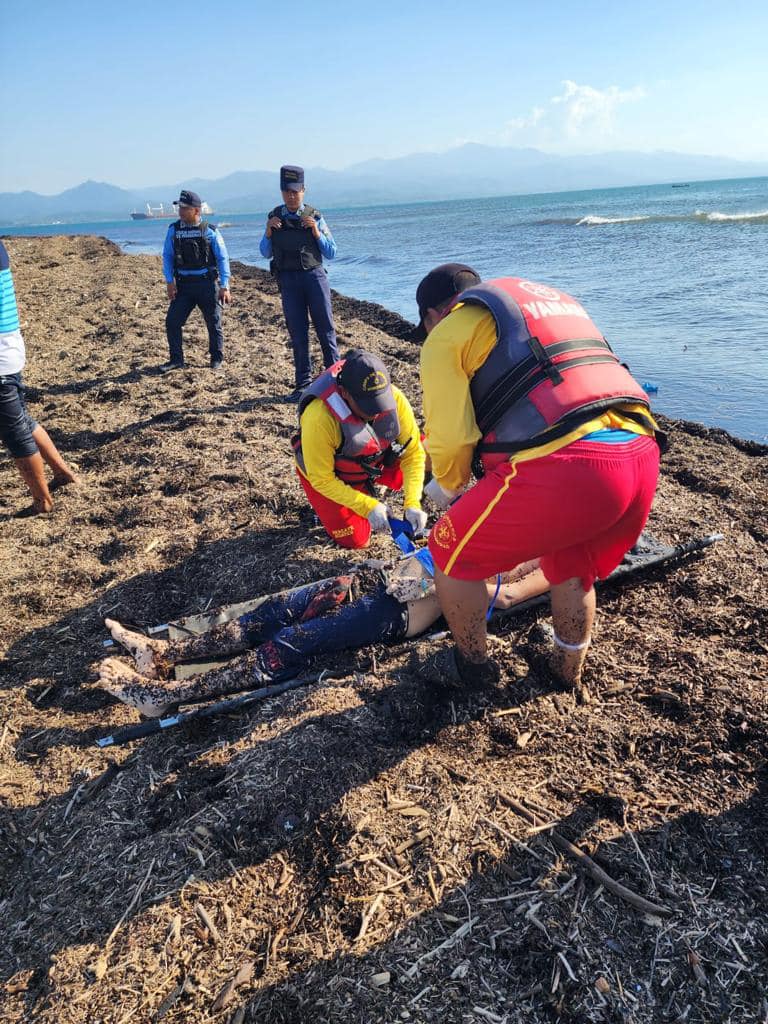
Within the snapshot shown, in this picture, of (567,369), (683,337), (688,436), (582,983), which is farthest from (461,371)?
(683,337)

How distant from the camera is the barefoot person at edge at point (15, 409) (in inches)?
187

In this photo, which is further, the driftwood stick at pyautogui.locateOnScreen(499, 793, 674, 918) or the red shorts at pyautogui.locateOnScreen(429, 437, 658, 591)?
the red shorts at pyautogui.locateOnScreen(429, 437, 658, 591)

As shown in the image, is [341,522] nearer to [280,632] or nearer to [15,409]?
[280,632]

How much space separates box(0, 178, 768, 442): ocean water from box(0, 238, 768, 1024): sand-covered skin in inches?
165

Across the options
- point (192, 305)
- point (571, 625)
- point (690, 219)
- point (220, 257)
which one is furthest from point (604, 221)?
point (571, 625)

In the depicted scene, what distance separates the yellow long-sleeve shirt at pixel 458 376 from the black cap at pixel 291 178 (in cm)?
604

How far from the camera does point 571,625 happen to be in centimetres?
287

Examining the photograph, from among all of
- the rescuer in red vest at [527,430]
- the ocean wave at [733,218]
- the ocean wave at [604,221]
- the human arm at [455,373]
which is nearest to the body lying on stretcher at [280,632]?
the rescuer in red vest at [527,430]

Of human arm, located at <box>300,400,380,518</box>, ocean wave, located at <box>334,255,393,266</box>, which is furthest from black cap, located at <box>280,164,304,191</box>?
ocean wave, located at <box>334,255,393,266</box>

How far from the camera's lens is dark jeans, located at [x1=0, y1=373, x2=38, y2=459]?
4840 mm

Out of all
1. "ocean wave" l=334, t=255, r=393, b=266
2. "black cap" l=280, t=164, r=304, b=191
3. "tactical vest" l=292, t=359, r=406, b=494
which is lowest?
"tactical vest" l=292, t=359, r=406, b=494

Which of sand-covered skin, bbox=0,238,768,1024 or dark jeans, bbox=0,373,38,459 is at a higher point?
dark jeans, bbox=0,373,38,459

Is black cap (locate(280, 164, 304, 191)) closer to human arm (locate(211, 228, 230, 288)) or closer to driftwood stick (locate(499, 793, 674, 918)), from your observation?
human arm (locate(211, 228, 230, 288))

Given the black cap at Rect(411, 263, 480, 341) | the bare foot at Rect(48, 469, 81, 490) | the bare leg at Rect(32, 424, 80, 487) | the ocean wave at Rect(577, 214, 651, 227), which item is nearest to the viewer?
the black cap at Rect(411, 263, 480, 341)
